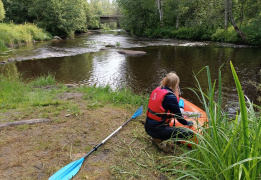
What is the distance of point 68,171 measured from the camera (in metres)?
2.21

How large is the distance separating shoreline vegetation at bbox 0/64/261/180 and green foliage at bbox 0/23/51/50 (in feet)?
41.1

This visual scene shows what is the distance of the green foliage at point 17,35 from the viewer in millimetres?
15383

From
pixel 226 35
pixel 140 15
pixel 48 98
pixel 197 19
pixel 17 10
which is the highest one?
pixel 17 10

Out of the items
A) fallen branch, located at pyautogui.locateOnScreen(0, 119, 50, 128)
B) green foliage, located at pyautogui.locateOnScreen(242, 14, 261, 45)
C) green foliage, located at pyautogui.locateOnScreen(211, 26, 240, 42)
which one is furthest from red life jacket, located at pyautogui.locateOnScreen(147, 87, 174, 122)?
green foliage, located at pyautogui.locateOnScreen(211, 26, 240, 42)

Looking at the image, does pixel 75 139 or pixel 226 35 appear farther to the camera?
pixel 226 35

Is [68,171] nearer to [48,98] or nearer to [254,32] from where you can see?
[48,98]

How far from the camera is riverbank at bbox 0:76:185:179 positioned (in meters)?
2.31

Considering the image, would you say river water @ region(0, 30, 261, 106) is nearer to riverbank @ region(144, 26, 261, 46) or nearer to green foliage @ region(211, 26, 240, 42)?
riverbank @ region(144, 26, 261, 46)

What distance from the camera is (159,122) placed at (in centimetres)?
274

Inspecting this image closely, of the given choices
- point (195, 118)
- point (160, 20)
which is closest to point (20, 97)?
point (195, 118)

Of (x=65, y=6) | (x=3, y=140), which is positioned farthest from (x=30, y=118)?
(x=65, y=6)

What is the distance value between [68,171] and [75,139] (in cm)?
80

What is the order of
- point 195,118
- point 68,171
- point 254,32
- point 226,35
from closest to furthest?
point 195,118 < point 68,171 < point 254,32 < point 226,35

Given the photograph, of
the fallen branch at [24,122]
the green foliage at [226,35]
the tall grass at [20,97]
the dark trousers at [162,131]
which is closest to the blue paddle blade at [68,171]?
the dark trousers at [162,131]
